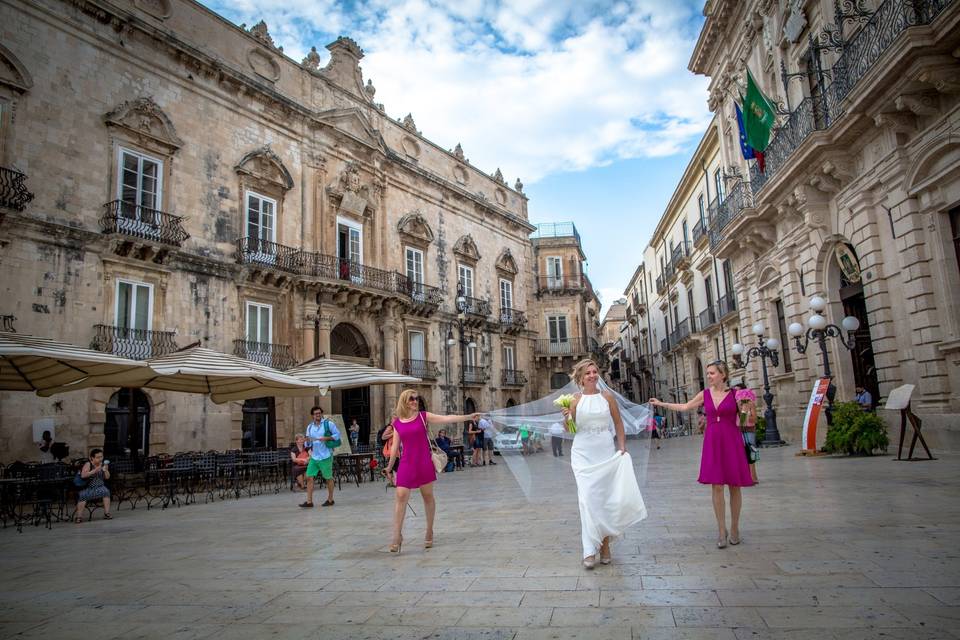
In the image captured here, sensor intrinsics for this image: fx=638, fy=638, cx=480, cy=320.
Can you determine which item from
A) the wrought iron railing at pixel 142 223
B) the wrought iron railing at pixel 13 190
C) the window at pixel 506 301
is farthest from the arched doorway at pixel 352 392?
the wrought iron railing at pixel 13 190

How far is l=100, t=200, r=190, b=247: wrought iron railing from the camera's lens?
666 inches

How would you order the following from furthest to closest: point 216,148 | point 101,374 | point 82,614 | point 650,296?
1. point 650,296
2. point 216,148
3. point 101,374
4. point 82,614

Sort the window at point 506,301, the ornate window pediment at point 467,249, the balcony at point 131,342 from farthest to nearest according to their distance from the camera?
the window at point 506,301 < the ornate window pediment at point 467,249 < the balcony at point 131,342

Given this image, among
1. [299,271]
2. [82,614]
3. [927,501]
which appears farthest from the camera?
[299,271]

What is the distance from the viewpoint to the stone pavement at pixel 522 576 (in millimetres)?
3664

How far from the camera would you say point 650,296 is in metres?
51.4

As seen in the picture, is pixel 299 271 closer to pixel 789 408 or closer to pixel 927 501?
pixel 789 408

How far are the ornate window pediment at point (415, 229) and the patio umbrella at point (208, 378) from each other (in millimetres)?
14736

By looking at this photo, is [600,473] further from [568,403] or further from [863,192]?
[863,192]

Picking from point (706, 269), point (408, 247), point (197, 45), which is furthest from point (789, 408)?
point (197, 45)

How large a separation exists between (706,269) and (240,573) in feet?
95.2

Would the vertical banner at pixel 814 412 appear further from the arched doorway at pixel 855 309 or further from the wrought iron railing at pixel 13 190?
the wrought iron railing at pixel 13 190

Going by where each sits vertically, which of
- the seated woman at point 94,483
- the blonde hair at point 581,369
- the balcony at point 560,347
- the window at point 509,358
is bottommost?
the seated woman at point 94,483

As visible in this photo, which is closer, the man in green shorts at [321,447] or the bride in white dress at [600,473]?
the bride in white dress at [600,473]
